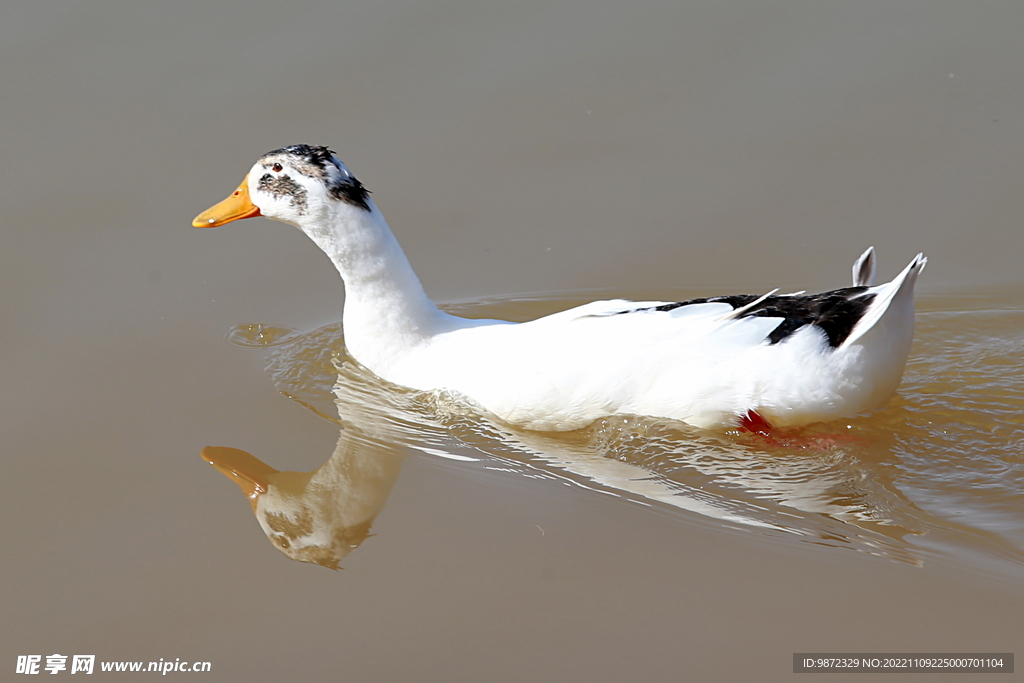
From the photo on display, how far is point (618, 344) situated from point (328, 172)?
1597mm

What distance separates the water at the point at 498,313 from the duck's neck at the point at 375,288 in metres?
0.26

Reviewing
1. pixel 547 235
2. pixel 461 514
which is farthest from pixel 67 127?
pixel 461 514

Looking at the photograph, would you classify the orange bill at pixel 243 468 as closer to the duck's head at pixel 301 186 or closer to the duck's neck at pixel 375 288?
the duck's neck at pixel 375 288

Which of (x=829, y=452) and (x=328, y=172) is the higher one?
(x=328, y=172)

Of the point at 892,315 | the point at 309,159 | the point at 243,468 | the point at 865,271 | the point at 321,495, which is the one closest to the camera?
the point at 892,315

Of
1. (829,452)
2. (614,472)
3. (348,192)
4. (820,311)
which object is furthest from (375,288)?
(829,452)

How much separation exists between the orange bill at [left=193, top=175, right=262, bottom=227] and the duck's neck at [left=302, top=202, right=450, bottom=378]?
0.38 metres

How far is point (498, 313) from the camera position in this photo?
5938mm

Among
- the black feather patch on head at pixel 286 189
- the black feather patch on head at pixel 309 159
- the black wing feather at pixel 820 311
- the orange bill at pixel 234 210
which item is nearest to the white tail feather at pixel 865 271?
the black wing feather at pixel 820 311

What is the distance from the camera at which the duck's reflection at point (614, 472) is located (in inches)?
160

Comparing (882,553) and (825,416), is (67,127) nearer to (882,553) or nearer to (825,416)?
(825,416)

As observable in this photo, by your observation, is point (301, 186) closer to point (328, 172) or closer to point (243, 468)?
point (328, 172)

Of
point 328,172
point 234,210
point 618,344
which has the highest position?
point 328,172

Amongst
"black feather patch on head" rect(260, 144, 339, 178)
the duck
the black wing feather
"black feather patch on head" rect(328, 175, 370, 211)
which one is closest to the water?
the duck
